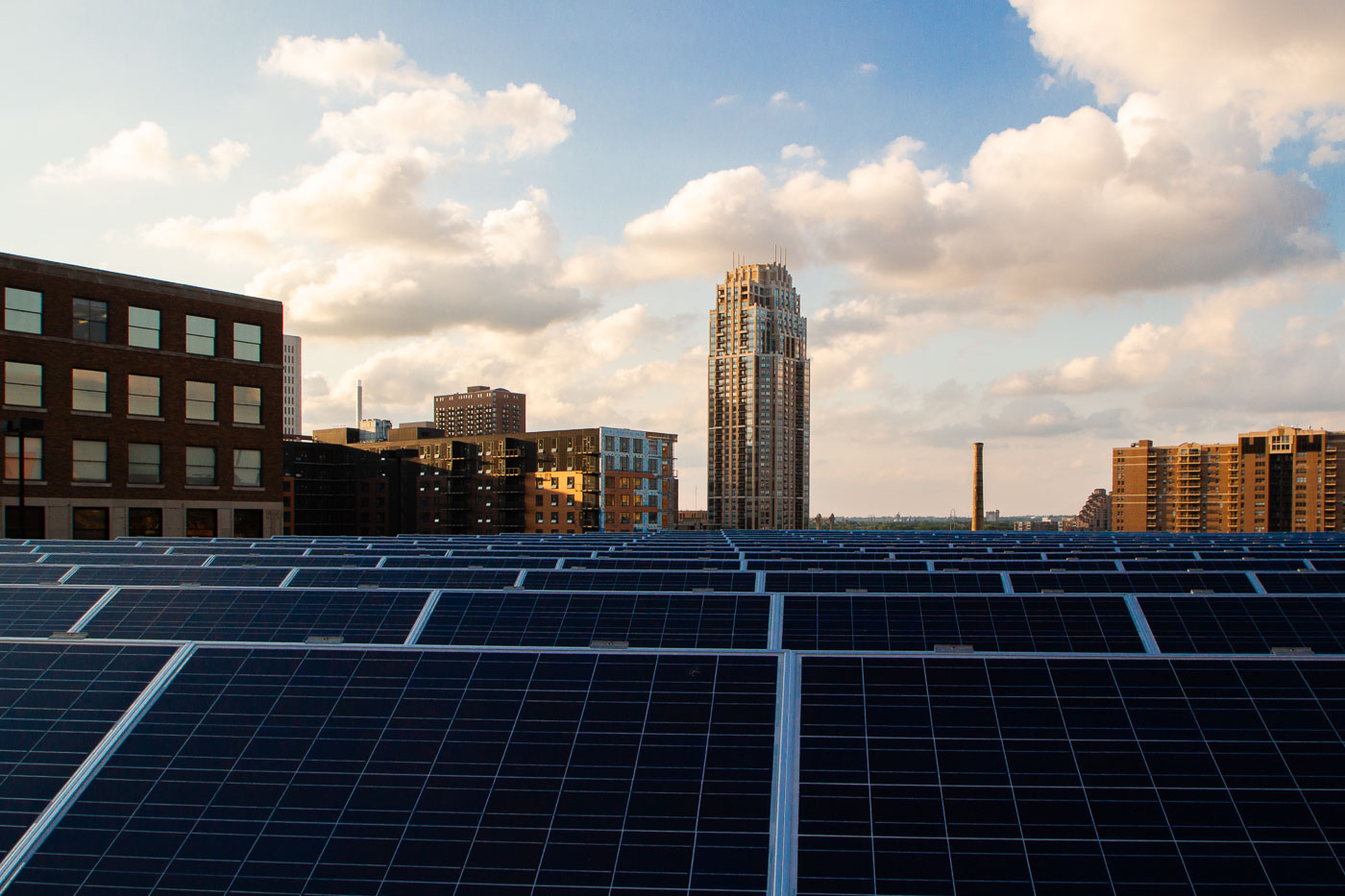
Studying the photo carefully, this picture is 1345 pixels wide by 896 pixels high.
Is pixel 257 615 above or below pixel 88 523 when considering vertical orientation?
above

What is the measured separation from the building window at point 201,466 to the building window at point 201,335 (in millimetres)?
4664

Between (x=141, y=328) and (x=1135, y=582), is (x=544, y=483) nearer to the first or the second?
(x=141, y=328)

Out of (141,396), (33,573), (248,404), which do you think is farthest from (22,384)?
(33,573)

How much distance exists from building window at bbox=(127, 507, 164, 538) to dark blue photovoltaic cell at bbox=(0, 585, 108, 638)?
33.1 m

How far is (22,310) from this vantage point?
127ft

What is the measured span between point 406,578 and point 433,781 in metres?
12.0

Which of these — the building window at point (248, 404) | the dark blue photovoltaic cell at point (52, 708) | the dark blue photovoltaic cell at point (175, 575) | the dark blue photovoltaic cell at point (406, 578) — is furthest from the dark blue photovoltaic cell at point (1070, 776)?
the building window at point (248, 404)

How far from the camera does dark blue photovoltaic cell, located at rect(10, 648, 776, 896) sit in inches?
182

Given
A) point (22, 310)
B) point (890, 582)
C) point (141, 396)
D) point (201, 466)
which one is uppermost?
point (22, 310)

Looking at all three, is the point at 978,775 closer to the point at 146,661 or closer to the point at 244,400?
the point at 146,661

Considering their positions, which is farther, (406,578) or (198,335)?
(198,335)

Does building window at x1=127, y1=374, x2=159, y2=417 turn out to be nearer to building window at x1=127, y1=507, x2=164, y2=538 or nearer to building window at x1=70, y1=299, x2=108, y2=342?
building window at x1=70, y1=299, x2=108, y2=342

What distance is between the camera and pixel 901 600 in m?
11.7

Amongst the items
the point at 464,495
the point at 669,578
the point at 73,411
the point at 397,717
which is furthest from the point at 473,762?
the point at 464,495
